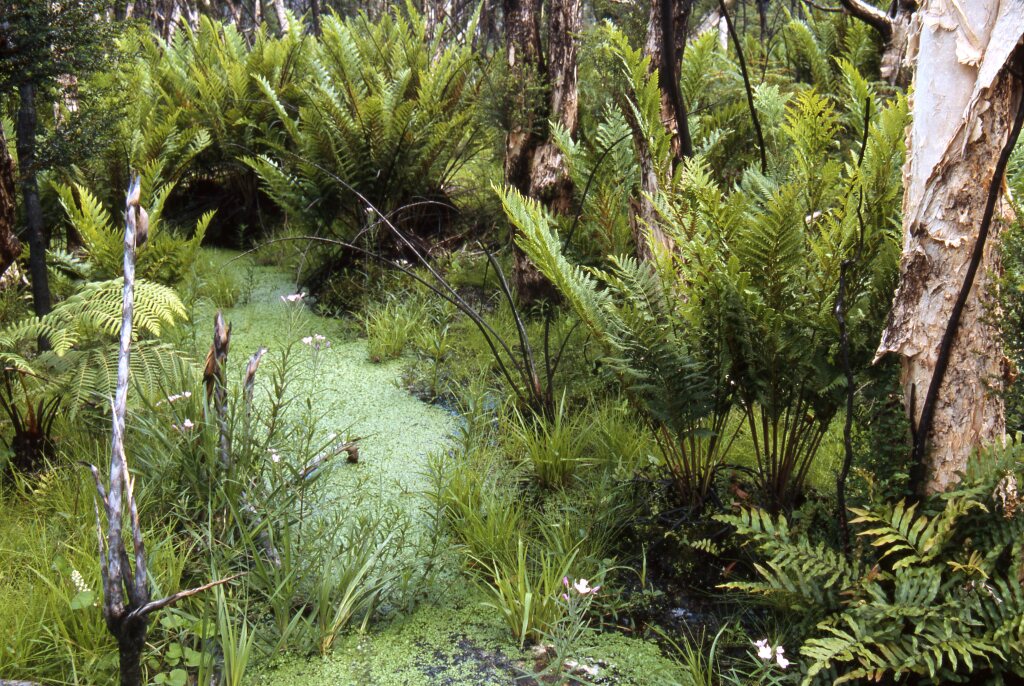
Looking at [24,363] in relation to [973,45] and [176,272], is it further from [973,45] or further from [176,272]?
[973,45]

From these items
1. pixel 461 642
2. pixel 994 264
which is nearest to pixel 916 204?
pixel 994 264

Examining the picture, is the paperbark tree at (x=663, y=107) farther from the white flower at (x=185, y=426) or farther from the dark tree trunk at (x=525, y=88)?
the white flower at (x=185, y=426)

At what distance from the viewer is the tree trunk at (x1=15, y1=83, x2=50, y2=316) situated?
2768mm

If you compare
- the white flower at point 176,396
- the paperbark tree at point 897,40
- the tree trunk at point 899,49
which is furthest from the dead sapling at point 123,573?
the tree trunk at point 899,49

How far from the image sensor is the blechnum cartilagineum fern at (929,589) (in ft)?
5.85

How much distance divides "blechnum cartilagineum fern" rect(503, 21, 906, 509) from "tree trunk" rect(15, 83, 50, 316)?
5.54 feet

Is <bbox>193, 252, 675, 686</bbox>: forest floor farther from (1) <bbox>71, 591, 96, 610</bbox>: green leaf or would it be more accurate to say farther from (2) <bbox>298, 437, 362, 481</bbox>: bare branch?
(1) <bbox>71, 591, 96, 610</bbox>: green leaf

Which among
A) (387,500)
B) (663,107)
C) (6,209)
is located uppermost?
(663,107)

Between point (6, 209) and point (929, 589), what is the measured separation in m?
2.97

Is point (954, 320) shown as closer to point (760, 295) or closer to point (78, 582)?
point (760, 295)

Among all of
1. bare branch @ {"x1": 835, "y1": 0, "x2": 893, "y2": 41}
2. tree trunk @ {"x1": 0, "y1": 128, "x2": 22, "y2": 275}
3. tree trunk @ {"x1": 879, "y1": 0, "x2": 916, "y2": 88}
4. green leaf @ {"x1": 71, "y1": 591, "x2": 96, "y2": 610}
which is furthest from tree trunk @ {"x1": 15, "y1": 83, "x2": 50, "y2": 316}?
tree trunk @ {"x1": 879, "y1": 0, "x2": 916, "y2": 88}

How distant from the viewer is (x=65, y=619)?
2068mm

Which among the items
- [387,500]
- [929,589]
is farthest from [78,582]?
[929,589]

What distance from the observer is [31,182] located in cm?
279
